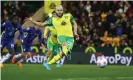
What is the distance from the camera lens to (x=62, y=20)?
1714 centimetres

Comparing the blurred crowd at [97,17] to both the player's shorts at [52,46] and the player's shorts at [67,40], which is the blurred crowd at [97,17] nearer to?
the player's shorts at [52,46]

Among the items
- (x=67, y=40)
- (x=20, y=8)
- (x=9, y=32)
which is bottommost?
(x=67, y=40)

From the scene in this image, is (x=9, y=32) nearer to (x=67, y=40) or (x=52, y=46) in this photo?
(x=52, y=46)

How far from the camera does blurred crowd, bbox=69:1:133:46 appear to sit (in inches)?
1037

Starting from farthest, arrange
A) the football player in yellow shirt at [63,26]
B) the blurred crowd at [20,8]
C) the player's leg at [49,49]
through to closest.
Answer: the blurred crowd at [20,8], the player's leg at [49,49], the football player in yellow shirt at [63,26]

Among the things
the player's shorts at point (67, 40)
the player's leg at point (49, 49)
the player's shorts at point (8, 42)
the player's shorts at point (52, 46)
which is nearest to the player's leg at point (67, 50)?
the player's shorts at point (67, 40)

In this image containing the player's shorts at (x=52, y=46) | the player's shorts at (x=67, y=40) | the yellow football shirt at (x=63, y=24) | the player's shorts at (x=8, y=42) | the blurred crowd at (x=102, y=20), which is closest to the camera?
the player's shorts at (x=67, y=40)

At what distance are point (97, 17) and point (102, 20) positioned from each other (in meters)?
0.58

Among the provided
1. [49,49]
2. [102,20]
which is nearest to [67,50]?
[49,49]

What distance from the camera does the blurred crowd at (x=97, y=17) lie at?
2638cm

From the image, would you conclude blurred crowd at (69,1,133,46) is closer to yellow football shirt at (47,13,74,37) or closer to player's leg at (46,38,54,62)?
player's leg at (46,38,54,62)

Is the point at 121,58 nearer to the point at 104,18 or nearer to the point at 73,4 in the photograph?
the point at 104,18

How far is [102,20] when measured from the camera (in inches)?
1067

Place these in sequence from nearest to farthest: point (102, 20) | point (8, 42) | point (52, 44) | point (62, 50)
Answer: point (62, 50)
point (52, 44)
point (8, 42)
point (102, 20)
